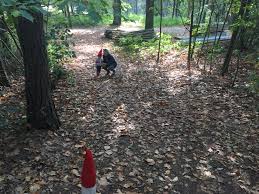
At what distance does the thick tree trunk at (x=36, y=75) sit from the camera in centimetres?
512

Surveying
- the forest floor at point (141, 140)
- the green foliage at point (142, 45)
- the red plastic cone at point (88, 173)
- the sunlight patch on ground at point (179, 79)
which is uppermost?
the red plastic cone at point (88, 173)

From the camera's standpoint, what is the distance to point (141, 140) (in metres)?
6.14

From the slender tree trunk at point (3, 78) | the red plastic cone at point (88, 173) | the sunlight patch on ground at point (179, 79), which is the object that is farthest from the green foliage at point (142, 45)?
the red plastic cone at point (88, 173)

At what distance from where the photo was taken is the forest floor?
4.75m

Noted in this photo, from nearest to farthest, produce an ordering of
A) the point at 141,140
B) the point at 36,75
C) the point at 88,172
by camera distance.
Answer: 1. the point at 88,172
2. the point at 36,75
3. the point at 141,140

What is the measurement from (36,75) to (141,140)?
7.88 feet

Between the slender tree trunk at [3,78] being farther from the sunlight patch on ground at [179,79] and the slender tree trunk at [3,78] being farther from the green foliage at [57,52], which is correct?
the sunlight patch on ground at [179,79]

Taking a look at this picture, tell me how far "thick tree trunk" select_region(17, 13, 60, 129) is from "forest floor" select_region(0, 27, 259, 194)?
28 cm

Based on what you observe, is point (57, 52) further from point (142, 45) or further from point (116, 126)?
point (142, 45)

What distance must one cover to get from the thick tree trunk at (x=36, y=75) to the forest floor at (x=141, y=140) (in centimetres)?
28

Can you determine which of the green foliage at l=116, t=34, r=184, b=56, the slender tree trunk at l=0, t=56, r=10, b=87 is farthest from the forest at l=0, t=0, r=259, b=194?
the green foliage at l=116, t=34, r=184, b=56

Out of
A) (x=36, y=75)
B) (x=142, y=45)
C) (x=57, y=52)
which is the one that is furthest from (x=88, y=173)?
(x=142, y=45)

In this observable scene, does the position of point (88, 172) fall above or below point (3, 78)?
above

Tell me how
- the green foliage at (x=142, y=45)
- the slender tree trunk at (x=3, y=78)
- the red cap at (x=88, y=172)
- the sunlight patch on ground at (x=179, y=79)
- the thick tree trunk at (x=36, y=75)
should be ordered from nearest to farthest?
the red cap at (x=88, y=172) → the thick tree trunk at (x=36, y=75) → the slender tree trunk at (x=3, y=78) → the sunlight patch on ground at (x=179, y=79) → the green foliage at (x=142, y=45)
